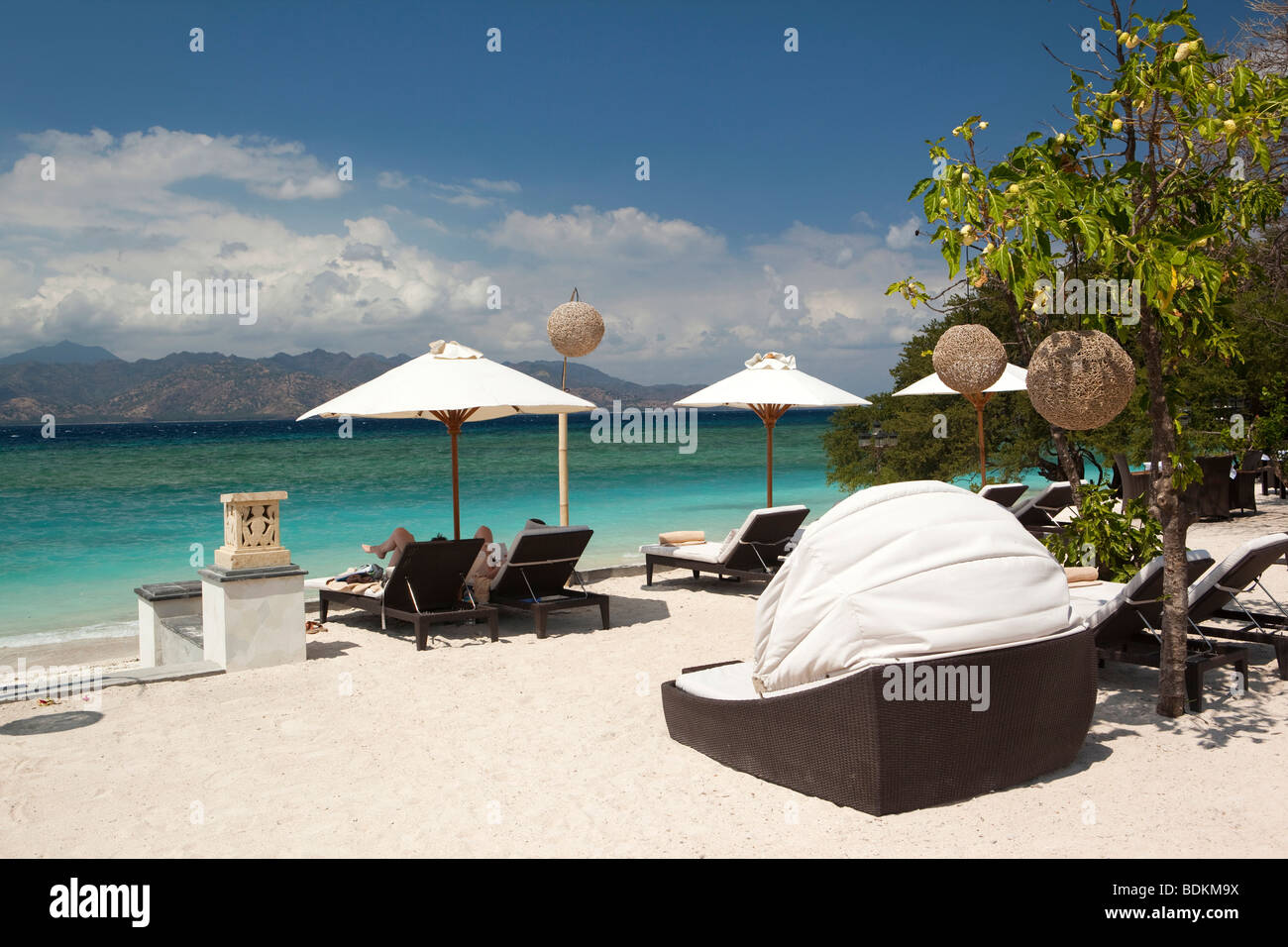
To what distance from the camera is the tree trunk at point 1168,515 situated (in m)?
4.43

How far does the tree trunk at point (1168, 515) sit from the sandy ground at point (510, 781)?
363 millimetres

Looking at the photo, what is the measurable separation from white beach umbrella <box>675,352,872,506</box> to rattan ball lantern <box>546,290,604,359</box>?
1.18 metres

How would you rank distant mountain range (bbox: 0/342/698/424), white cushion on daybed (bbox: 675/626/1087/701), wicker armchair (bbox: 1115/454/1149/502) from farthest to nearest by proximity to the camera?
distant mountain range (bbox: 0/342/698/424) < wicker armchair (bbox: 1115/454/1149/502) < white cushion on daybed (bbox: 675/626/1087/701)

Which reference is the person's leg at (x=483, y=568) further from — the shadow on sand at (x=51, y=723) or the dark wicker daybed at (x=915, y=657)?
the dark wicker daybed at (x=915, y=657)

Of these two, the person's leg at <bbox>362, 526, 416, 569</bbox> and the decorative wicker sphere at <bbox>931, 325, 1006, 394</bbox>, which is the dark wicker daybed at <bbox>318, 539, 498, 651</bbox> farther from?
the decorative wicker sphere at <bbox>931, 325, 1006, 394</bbox>

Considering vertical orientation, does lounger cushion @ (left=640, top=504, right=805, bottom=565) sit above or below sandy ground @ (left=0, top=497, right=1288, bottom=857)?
above

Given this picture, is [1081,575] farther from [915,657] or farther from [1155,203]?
[915,657]

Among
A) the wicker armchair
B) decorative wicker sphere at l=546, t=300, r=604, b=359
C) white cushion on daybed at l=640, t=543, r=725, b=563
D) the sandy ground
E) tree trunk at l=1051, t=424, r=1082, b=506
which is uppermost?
decorative wicker sphere at l=546, t=300, r=604, b=359

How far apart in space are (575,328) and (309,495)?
2146 centimetres

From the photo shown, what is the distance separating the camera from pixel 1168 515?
4527mm

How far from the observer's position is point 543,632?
718 centimetres

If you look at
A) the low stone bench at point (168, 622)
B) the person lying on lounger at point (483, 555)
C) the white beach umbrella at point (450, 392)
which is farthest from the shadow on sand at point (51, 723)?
the person lying on lounger at point (483, 555)

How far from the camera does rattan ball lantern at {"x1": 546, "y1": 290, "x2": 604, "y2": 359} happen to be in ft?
32.9

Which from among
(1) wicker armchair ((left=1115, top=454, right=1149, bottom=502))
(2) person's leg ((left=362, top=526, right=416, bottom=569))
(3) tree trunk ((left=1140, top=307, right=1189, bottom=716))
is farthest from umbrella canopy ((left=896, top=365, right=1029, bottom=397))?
(3) tree trunk ((left=1140, top=307, right=1189, bottom=716))
